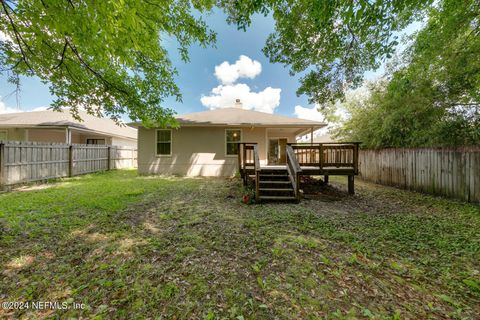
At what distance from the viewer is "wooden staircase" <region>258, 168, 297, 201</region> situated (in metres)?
6.05

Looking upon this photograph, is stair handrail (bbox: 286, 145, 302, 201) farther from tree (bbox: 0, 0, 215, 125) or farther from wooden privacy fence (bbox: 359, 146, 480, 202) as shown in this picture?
wooden privacy fence (bbox: 359, 146, 480, 202)

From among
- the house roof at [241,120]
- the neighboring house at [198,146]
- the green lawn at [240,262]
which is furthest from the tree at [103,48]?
the neighboring house at [198,146]

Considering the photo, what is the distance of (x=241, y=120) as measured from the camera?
36.3ft

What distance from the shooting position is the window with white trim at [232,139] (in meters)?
11.3

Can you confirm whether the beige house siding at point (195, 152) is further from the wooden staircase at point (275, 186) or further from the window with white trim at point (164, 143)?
the wooden staircase at point (275, 186)

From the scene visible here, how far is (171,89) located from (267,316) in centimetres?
639

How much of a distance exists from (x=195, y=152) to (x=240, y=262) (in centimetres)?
919

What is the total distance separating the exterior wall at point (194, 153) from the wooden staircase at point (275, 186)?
3.99 m

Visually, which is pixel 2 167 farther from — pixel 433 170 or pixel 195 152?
pixel 433 170

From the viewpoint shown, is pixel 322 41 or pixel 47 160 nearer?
pixel 322 41

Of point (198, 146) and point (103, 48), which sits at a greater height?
point (103, 48)

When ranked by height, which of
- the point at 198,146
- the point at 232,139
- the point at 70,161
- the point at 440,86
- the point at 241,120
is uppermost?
the point at 440,86

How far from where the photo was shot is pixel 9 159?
729 cm

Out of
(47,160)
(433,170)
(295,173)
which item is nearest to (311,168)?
(295,173)
